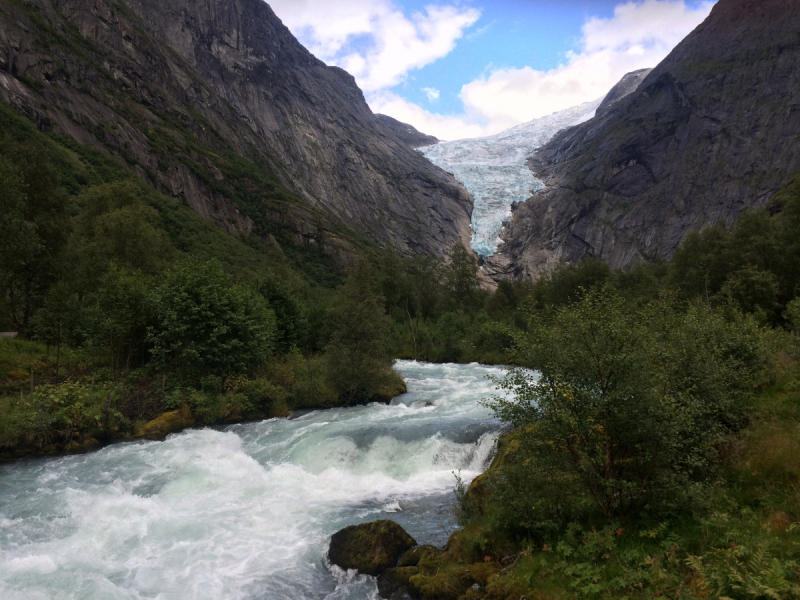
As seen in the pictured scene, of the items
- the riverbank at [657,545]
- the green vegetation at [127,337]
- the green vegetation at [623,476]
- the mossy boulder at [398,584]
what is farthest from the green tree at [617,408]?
the green vegetation at [127,337]

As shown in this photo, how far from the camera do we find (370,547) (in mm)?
9469

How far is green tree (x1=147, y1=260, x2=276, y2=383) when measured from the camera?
21.2 m

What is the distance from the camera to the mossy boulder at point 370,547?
9188 mm

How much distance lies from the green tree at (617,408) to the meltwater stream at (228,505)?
13.7 feet

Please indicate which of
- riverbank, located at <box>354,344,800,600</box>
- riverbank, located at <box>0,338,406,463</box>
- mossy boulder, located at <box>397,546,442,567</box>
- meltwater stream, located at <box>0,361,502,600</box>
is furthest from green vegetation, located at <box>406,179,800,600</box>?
riverbank, located at <box>0,338,406,463</box>

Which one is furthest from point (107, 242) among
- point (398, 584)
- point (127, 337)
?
point (398, 584)

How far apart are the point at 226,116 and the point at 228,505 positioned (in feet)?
374

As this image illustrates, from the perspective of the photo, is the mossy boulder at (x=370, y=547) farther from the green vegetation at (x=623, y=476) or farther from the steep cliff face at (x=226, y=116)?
the steep cliff face at (x=226, y=116)

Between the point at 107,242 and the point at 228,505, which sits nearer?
the point at 228,505

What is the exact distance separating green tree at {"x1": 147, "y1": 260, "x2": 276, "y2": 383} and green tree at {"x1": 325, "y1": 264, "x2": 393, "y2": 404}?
3.96 m

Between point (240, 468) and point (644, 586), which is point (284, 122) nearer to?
point (240, 468)

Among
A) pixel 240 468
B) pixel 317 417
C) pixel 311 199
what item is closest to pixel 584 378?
pixel 240 468

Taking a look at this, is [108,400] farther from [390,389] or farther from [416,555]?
[390,389]

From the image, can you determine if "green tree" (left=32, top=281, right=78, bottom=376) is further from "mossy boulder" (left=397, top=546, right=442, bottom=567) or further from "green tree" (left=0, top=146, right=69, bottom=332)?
"mossy boulder" (left=397, top=546, right=442, bottom=567)
